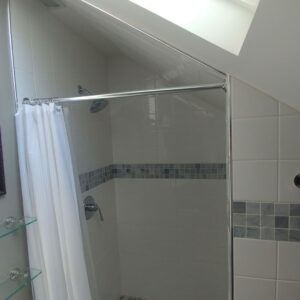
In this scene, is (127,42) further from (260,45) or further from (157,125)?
(260,45)

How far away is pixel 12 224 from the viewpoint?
113cm

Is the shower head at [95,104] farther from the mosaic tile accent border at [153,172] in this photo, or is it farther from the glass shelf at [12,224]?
the glass shelf at [12,224]

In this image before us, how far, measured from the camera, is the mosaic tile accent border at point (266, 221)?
37.2 inches

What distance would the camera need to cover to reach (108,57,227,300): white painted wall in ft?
6.19

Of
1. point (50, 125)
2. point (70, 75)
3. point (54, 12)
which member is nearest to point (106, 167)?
point (70, 75)

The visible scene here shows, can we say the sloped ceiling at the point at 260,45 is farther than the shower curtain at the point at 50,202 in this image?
No

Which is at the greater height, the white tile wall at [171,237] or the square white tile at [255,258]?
→ the square white tile at [255,258]

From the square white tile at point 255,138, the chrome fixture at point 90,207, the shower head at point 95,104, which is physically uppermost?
the shower head at point 95,104

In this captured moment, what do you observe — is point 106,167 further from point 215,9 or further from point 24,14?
point 215,9

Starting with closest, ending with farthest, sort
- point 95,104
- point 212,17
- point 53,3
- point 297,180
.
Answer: point 212,17, point 297,180, point 53,3, point 95,104

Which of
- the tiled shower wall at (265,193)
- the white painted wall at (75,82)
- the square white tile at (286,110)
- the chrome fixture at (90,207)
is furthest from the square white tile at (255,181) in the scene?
the chrome fixture at (90,207)

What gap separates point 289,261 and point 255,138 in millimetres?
468

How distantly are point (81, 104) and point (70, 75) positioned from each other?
7.5 inches

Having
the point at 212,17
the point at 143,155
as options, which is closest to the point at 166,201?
the point at 143,155
